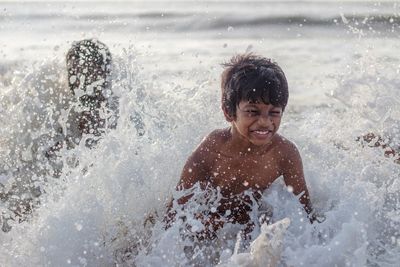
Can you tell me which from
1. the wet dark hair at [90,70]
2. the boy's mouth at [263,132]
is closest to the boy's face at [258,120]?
the boy's mouth at [263,132]

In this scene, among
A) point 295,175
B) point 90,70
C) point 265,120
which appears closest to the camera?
point 265,120

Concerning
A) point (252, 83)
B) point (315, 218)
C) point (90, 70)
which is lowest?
point (315, 218)

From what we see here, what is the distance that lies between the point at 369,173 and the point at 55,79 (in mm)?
3458

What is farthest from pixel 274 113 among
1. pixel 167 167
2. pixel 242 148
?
pixel 167 167

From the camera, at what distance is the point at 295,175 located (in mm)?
4777

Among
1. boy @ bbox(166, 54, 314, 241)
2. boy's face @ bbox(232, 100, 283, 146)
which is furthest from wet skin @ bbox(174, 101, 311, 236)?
boy's face @ bbox(232, 100, 283, 146)

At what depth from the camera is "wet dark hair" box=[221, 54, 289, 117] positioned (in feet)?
14.4

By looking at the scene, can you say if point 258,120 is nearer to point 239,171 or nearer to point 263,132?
point 263,132

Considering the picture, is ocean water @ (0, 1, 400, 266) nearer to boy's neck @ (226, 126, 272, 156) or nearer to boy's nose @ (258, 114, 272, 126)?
boy's neck @ (226, 126, 272, 156)

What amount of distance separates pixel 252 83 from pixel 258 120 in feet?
0.65

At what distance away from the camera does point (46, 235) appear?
4.46m

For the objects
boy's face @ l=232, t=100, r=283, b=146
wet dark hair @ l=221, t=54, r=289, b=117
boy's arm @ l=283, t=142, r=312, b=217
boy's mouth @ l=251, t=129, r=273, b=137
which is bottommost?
boy's arm @ l=283, t=142, r=312, b=217

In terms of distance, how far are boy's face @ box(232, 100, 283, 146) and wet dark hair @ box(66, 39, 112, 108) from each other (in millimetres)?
2422

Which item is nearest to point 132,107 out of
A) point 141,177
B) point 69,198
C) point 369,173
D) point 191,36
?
point 141,177
